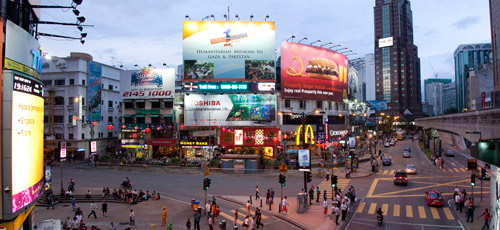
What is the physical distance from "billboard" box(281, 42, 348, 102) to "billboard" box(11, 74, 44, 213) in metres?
51.0

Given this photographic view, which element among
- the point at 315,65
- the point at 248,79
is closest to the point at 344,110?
the point at 315,65

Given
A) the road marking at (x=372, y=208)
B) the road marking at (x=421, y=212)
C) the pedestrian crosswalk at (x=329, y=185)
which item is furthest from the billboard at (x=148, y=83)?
the road marking at (x=421, y=212)

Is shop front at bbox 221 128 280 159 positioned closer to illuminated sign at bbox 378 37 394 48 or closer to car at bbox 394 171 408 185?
car at bbox 394 171 408 185

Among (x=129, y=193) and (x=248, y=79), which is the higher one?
(x=248, y=79)

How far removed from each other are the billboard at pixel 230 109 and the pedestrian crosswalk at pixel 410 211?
109 feet

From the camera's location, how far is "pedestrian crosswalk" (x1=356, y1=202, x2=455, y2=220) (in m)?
24.0

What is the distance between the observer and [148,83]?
6225 cm

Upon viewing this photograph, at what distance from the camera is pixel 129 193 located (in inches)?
1222

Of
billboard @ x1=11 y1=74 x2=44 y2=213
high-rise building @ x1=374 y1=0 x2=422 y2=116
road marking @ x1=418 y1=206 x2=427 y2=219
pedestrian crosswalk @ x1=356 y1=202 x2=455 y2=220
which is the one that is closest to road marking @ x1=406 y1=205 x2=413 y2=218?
pedestrian crosswalk @ x1=356 y1=202 x2=455 y2=220

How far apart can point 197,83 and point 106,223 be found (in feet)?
127

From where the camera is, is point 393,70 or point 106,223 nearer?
point 106,223

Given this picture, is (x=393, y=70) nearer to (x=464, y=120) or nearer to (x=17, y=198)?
(x=464, y=120)

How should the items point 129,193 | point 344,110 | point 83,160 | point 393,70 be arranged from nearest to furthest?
point 129,193 < point 83,160 < point 344,110 < point 393,70

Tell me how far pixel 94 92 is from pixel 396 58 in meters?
145
